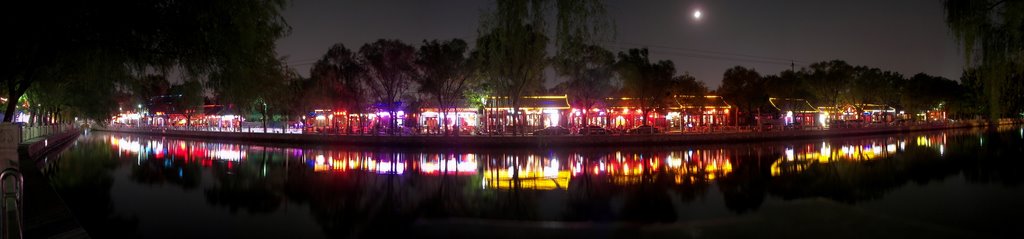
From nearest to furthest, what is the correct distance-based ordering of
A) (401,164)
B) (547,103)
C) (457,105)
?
(401,164) < (547,103) < (457,105)

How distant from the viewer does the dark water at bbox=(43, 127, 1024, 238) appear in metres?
10.0

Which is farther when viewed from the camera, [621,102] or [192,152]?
[621,102]

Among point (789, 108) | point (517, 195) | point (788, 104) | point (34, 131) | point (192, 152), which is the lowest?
point (517, 195)

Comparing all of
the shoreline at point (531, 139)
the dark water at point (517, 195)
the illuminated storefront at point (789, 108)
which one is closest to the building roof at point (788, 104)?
the illuminated storefront at point (789, 108)

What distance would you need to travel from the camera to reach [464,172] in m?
19.0

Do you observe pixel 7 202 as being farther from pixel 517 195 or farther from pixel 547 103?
pixel 547 103

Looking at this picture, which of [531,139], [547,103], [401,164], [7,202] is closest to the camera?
[7,202]

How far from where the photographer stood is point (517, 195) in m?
13.5

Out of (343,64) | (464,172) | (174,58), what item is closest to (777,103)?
(343,64)

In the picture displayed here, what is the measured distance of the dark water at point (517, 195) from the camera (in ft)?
32.9


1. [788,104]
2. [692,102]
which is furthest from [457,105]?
[788,104]

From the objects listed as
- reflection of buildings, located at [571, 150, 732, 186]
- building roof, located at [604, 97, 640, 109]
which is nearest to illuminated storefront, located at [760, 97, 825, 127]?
building roof, located at [604, 97, 640, 109]

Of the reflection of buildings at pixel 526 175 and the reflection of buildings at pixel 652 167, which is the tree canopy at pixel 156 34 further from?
the reflection of buildings at pixel 652 167

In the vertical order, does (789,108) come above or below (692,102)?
below
